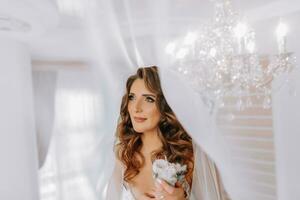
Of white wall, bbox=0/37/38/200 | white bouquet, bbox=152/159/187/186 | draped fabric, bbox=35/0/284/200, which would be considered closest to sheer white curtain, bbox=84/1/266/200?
draped fabric, bbox=35/0/284/200

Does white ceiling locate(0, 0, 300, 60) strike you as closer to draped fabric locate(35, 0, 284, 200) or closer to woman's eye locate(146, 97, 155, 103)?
draped fabric locate(35, 0, 284, 200)

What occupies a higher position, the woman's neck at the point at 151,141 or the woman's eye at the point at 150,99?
the woman's eye at the point at 150,99

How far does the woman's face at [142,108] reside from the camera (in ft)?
2.55

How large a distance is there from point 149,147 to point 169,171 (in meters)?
0.09

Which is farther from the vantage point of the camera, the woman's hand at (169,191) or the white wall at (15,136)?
the white wall at (15,136)

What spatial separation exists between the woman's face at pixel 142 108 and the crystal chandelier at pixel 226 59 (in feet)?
0.38

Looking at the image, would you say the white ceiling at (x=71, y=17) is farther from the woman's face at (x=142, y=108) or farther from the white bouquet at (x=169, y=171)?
the white bouquet at (x=169, y=171)

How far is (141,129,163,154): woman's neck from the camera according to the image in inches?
32.1

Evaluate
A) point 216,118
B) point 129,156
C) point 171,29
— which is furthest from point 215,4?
point 129,156

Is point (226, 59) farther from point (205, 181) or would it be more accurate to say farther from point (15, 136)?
point (15, 136)

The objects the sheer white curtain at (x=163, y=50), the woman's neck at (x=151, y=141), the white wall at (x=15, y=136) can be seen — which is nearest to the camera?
the sheer white curtain at (x=163, y=50)

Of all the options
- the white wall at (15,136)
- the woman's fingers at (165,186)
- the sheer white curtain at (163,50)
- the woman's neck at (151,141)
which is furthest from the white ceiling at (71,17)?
the white wall at (15,136)

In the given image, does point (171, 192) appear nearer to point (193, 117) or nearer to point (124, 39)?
point (193, 117)

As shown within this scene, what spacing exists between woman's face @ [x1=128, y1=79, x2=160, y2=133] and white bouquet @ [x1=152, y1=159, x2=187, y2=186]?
10 centimetres
